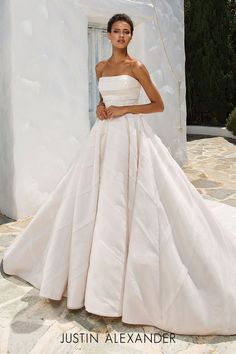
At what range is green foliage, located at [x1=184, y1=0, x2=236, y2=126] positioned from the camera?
14609 mm

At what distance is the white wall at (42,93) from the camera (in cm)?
553

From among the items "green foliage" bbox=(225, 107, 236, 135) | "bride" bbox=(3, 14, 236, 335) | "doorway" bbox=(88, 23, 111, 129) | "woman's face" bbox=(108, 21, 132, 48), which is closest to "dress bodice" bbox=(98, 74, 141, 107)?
"bride" bbox=(3, 14, 236, 335)

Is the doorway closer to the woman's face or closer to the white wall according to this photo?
the white wall

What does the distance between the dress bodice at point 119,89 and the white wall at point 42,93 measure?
→ 279 cm

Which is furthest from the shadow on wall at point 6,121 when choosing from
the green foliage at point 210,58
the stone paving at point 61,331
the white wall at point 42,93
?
the green foliage at point 210,58

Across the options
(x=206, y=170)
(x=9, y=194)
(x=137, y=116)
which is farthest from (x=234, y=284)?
(x=206, y=170)

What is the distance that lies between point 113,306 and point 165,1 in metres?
6.53

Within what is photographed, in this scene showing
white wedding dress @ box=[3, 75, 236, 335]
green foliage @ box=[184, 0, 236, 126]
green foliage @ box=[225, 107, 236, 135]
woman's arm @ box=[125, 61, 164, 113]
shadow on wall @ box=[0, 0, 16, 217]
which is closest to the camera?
white wedding dress @ box=[3, 75, 236, 335]

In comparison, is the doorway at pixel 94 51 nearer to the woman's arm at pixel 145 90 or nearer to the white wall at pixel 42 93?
the white wall at pixel 42 93

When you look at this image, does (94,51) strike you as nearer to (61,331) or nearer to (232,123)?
(61,331)

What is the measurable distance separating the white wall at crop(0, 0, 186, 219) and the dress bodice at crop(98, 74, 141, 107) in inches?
110

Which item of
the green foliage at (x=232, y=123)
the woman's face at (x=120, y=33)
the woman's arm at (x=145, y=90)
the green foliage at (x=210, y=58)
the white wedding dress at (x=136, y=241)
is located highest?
the green foliage at (x=210, y=58)

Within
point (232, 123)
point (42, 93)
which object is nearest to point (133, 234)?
point (42, 93)

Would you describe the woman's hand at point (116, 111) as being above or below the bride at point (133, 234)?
above
